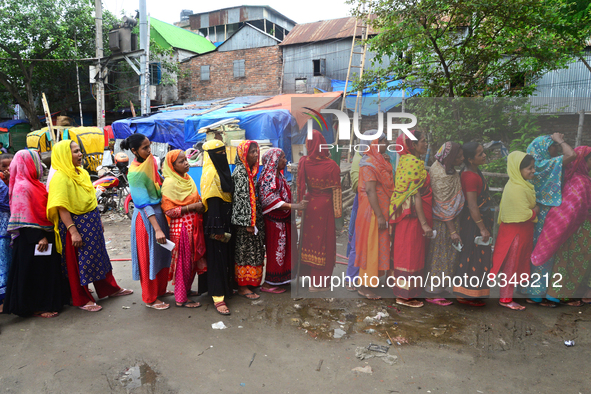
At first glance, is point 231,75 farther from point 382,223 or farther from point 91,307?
point 382,223

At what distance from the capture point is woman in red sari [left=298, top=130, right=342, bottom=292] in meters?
3.47

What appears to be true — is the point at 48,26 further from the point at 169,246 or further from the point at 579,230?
the point at 579,230

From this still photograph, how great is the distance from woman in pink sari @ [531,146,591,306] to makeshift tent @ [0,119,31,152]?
2174cm

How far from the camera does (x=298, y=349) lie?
2941 millimetres

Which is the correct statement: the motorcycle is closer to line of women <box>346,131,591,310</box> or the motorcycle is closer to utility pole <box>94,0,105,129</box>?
utility pole <box>94,0,105,129</box>

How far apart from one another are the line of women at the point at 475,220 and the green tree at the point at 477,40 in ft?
6.30

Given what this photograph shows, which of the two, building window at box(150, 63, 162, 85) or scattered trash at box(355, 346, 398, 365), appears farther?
building window at box(150, 63, 162, 85)

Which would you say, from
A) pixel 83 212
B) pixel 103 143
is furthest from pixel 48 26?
pixel 83 212

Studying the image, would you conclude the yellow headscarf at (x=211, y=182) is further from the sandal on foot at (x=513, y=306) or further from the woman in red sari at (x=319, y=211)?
the sandal on foot at (x=513, y=306)

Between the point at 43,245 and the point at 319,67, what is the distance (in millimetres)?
15620

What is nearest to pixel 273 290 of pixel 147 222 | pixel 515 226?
pixel 147 222

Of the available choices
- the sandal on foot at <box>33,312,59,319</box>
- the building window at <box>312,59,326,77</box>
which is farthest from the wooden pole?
the building window at <box>312,59,326,77</box>

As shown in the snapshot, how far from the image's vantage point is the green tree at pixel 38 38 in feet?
47.1

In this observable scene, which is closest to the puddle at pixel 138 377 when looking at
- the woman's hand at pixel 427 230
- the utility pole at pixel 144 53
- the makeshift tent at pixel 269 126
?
the woman's hand at pixel 427 230
